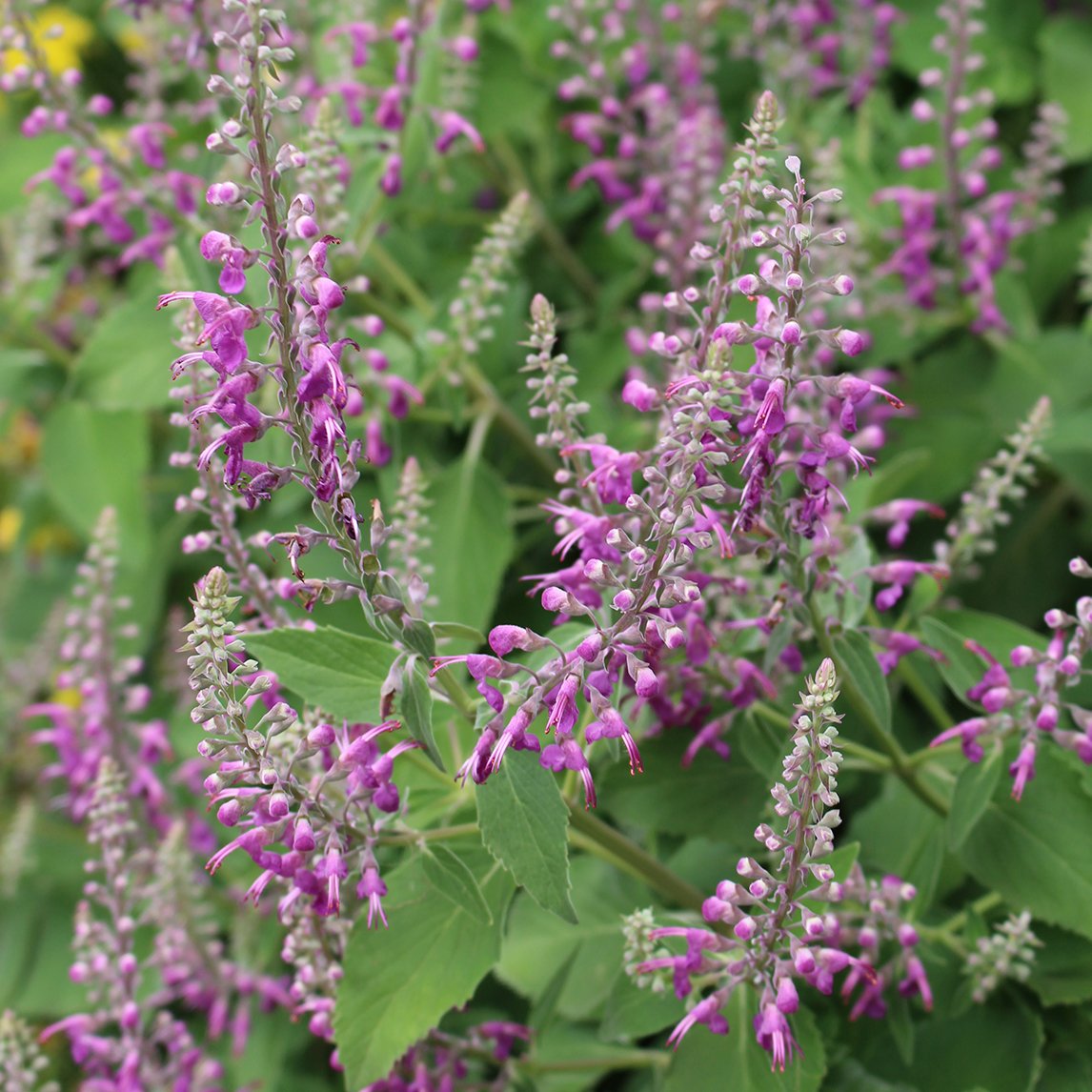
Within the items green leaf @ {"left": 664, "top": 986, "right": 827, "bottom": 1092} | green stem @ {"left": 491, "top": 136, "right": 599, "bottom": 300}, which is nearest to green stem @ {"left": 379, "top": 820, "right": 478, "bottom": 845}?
green leaf @ {"left": 664, "top": 986, "right": 827, "bottom": 1092}

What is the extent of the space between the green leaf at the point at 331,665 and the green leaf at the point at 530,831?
113mm

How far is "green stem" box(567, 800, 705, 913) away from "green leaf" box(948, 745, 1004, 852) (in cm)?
21

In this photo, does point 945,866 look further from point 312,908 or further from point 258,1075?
point 258,1075

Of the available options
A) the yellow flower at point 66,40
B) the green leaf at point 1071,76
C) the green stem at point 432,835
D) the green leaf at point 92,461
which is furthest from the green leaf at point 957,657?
the yellow flower at point 66,40

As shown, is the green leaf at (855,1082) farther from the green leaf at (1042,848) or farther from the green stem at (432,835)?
the green stem at (432,835)

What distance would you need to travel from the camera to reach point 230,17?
1271 millimetres

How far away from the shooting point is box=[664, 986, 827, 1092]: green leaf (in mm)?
859

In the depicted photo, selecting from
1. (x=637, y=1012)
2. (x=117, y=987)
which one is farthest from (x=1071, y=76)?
(x=117, y=987)

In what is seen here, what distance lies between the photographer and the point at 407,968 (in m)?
0.90

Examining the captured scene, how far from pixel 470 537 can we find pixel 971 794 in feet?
1.92

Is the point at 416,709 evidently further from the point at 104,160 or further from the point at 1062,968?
the point at 104,160

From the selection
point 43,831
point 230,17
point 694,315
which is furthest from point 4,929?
point 694,315

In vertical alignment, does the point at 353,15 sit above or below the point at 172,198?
above

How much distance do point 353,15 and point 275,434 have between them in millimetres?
579
